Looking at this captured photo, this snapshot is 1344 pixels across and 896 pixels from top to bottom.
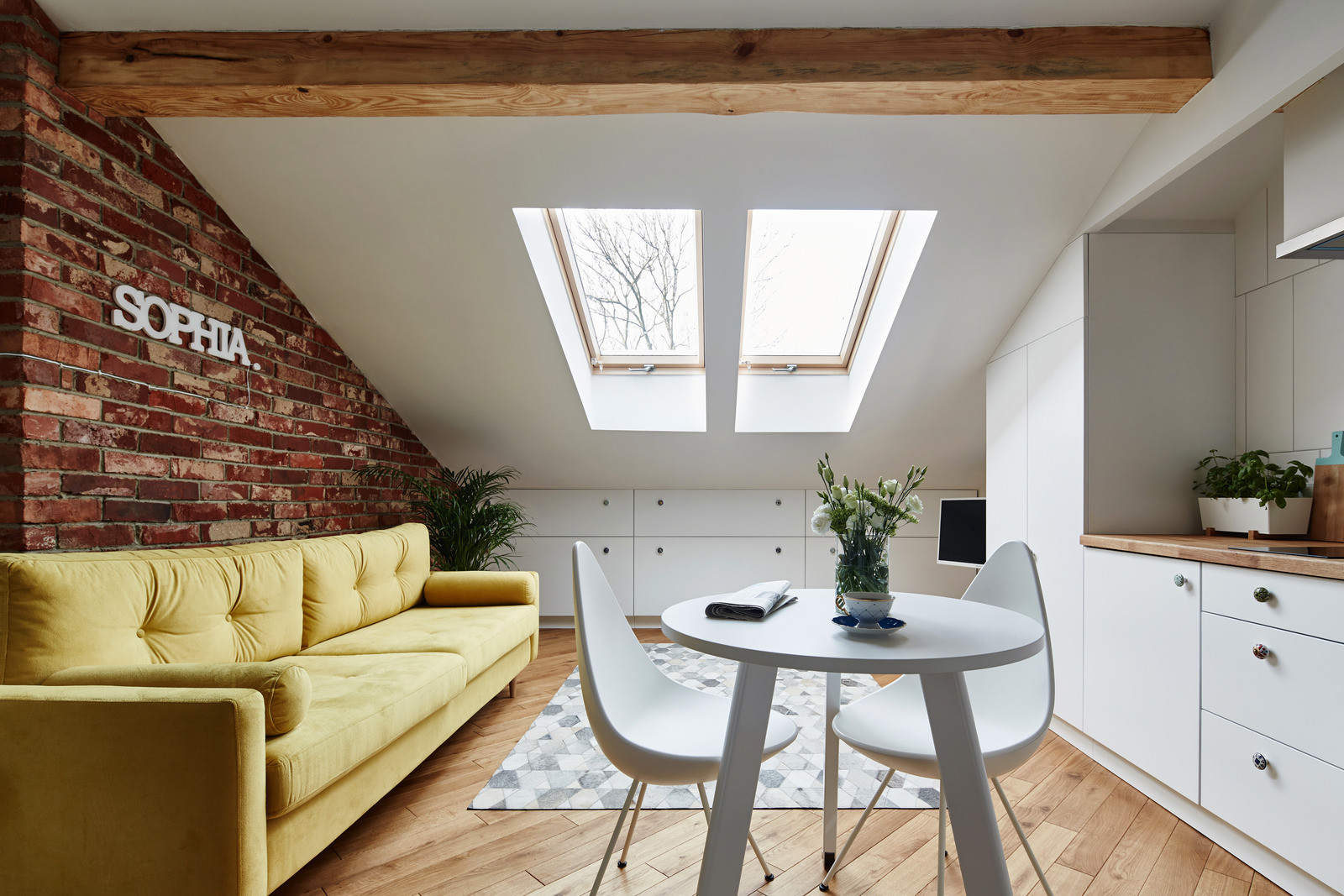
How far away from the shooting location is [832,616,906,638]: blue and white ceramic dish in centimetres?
139

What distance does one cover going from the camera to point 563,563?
4938 mm

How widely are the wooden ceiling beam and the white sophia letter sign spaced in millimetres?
617

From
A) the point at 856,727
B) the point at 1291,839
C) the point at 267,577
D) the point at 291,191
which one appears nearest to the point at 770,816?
the point at 856,727

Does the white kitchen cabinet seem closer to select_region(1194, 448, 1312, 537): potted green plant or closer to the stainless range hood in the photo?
select_region(1194, 448, 1312, 537): potted green plant

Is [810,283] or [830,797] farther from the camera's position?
[810,283]

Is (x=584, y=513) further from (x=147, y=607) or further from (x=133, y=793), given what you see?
(x=133, y=793)

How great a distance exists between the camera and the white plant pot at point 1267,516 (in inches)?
88.3

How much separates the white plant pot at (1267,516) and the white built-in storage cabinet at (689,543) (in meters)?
2.51

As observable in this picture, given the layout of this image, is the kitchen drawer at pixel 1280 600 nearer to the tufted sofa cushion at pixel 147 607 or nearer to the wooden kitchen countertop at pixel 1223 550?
the wooden kitchen countertop at pixel 1223 550

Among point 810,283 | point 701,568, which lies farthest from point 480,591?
point 810,283

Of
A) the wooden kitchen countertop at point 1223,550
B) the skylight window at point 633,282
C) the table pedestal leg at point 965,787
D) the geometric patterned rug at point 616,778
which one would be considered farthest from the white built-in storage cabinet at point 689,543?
the table pedestal leg at point 965,787

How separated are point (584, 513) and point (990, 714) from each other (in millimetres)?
3579

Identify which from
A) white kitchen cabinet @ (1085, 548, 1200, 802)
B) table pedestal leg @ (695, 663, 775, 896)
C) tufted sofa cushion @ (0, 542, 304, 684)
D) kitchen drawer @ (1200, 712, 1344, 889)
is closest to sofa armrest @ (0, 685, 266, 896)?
tufted sofa cushion @ (0, 542, 304, 684)

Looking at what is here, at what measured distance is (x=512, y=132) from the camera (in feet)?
8.25
